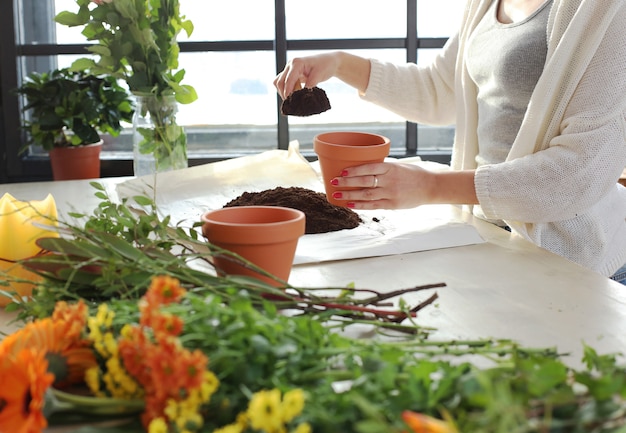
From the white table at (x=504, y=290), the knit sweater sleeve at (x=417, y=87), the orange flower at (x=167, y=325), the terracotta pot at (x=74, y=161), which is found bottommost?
the terracotta pot at (x=74, y=161)

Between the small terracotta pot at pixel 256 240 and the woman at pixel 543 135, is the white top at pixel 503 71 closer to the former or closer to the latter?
the woman at pixel 543 135

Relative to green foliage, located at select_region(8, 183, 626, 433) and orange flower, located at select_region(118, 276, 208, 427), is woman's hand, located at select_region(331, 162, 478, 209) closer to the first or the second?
green foliage, located at select_region(8, 183, 626, 433)

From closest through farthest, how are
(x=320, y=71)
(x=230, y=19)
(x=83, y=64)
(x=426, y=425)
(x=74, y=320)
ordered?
(x=426, y=425)
(x=74, y=320)
(x=320, y=71)
(x=83, y=64)
(x=230, y=19)

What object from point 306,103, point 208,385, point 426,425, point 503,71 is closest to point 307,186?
point 306,103

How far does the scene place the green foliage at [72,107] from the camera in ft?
8.63

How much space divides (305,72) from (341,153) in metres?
0.52

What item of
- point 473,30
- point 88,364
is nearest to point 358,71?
point 473,30

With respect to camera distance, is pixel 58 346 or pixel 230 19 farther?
pixel 230 19

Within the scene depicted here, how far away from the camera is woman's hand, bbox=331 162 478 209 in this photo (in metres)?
1.29

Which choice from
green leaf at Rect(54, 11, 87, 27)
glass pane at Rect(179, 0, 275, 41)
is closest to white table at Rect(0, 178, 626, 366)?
green leaf at Rect(54, 11, 87, 27)

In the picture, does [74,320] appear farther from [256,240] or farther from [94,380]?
[256,240]

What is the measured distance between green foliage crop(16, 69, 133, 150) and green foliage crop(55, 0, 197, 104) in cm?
78

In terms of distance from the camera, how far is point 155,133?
1.80m

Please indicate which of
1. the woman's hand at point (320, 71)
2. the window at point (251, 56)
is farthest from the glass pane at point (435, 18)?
the woman's hand at point (320, 71)
